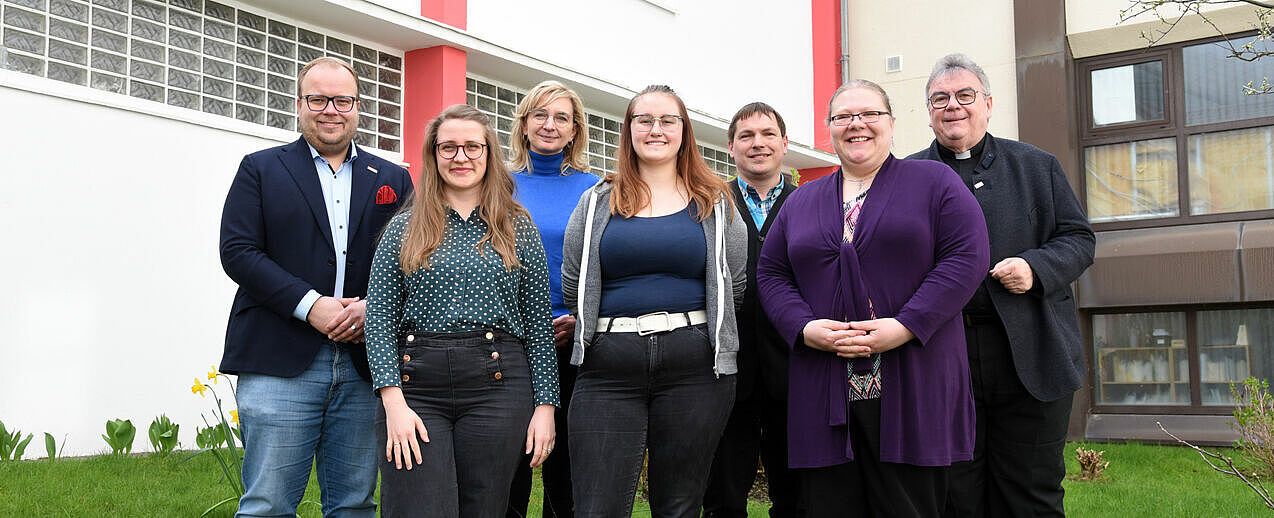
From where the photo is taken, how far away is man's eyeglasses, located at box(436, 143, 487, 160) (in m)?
3.31

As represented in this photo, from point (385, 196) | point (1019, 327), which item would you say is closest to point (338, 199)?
point (385, 196)

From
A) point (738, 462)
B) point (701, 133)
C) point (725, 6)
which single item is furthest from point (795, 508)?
point (725, 6)

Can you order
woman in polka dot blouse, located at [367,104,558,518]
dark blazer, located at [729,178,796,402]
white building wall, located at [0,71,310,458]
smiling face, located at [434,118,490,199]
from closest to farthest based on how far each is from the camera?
woman in polka dot blouse, located at [367,104,558,518]
smiling face, located at [434,118,490,199]
dark blazer, located at [729,178,796,402]
white building wall, located at [0,71,310,458]

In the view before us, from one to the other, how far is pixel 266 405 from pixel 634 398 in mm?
1232

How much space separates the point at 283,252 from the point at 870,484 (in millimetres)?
2131

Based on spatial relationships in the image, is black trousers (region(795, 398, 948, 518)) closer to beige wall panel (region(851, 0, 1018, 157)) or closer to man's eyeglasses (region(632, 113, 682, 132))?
man's eyeglasses (region(632, 113, 682, 132))

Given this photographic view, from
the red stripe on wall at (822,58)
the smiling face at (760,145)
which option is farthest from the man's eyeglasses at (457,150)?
the red stripe on wall at (822,58)

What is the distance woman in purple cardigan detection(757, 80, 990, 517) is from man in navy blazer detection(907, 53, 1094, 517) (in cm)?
35

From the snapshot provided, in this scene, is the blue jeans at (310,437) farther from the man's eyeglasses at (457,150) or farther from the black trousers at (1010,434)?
the black trousers at (1010,434)

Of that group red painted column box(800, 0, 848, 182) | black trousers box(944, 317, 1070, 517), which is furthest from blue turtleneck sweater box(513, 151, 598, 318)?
red painted column box(800, 0, 848, 182)

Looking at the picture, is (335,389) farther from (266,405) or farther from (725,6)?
(725,6)

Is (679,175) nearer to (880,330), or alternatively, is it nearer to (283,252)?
(880,330)

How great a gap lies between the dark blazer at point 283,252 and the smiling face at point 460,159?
0.38m

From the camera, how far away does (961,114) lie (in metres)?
3.76
